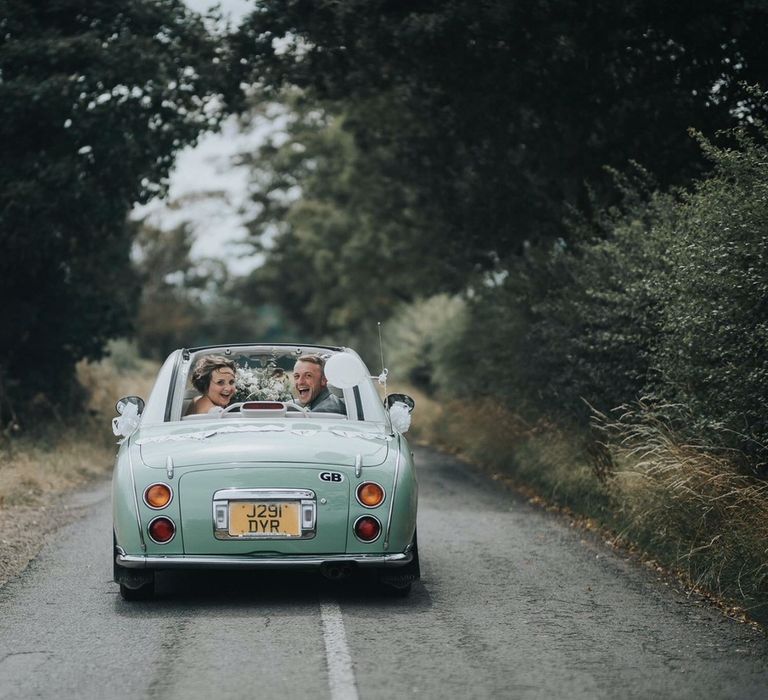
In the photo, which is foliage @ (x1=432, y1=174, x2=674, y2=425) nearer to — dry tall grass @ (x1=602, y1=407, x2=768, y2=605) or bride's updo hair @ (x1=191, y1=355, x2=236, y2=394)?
dry tall grass @ (x1=602, y1=407, x2=768, y2=605)

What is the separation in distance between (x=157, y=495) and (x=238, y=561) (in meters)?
0.64

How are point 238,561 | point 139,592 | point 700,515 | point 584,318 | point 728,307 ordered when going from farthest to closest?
1. point 584,318
2. point 700,515
3. point 728,307
4. point 139,592
5. point 238,561

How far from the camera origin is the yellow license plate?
7.43 metres

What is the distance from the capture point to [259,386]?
9.51 m

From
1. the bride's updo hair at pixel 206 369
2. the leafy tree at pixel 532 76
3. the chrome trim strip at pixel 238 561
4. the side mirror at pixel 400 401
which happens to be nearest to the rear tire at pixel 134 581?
the chrome trim strip at pixel 238 561

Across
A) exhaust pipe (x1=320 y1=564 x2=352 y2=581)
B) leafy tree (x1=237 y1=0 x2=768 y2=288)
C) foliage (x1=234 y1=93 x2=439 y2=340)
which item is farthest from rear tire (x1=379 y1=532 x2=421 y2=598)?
foliage (x1=234 y1=93 x2=439 y2=340)

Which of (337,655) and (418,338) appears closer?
(337,655)

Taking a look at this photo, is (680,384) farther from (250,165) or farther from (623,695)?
(250,165)

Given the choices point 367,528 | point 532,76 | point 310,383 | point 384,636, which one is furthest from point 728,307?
point 532,76

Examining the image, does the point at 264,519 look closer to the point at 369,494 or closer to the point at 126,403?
the point at 369,494

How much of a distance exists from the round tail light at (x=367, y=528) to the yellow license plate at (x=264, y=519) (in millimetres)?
365

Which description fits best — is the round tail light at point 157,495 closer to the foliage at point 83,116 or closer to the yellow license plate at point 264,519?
the yellow license plate at point 264,519

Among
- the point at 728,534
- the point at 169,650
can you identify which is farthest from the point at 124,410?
the point at 728,534

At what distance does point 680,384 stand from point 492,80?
27.9 ft
